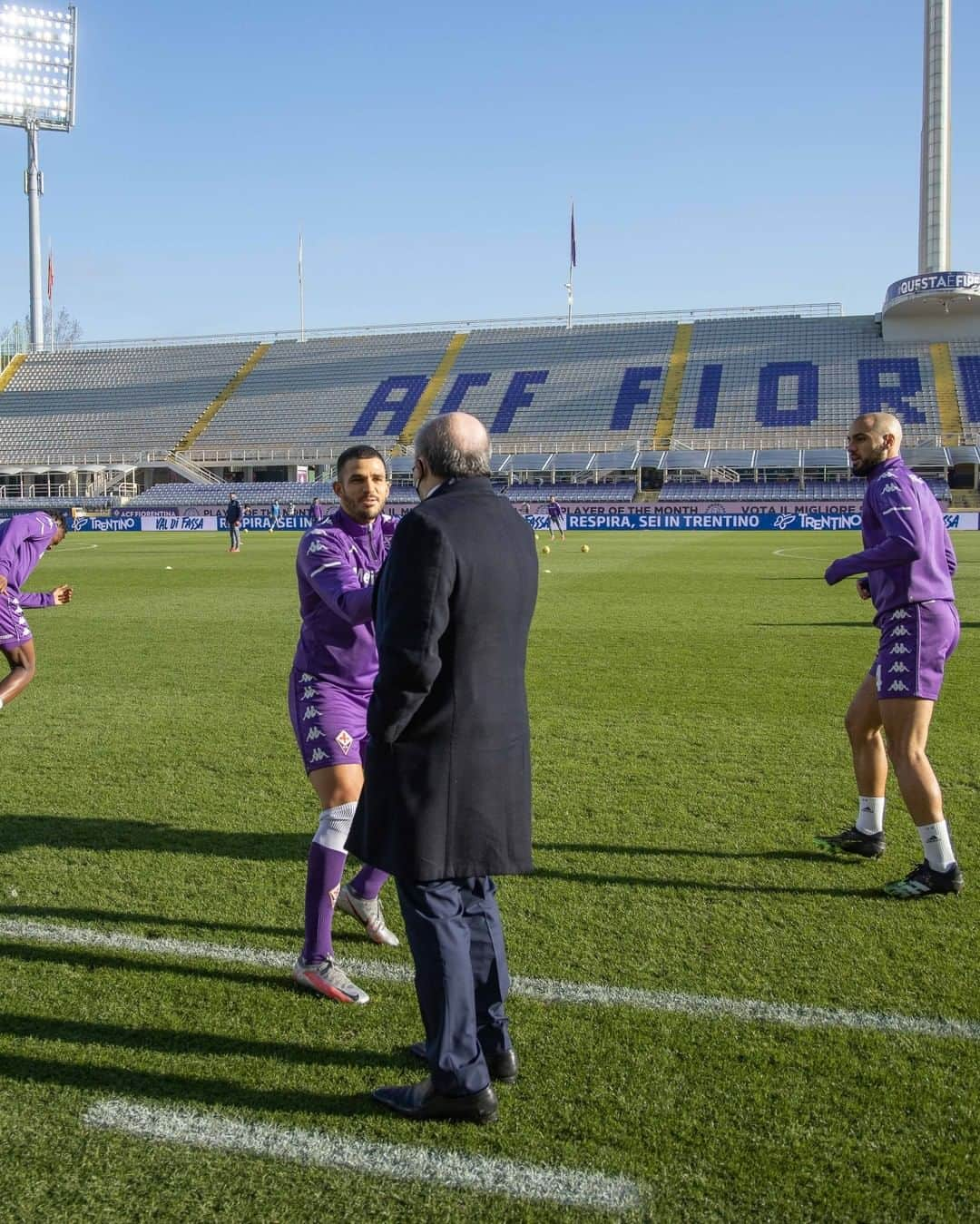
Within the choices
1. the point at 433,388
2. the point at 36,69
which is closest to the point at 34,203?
the point at 36,69

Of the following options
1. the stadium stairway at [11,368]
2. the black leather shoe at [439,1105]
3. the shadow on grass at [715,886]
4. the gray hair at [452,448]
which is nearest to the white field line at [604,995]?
the black leather shoe at [439,1105]

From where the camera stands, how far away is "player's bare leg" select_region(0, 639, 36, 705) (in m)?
8.66

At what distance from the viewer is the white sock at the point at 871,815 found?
17.9 ft

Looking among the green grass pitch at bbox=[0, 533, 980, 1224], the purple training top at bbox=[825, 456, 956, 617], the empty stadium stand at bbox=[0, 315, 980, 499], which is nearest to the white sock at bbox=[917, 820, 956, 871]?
the green grass pitch at bbox=[0, 533, 980, 1224]

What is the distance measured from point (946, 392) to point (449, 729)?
5624cm

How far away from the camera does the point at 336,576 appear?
4055mm

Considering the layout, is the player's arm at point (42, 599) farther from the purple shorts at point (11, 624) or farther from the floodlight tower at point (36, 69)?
the floodlight tower at point (36, 69)

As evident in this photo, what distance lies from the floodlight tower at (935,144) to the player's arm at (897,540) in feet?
184

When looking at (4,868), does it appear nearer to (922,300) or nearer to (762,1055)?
(762,1055)

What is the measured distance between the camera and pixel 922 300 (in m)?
55.4

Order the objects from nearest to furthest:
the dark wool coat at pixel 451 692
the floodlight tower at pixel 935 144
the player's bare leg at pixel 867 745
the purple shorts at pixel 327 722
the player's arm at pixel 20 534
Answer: the dark wool coat at pixel 451 692 → the purple shorts at pixel 327 722 → the player's bare leg at pixel 867 745 → the player's arm at pixel 20 534 → the floodlight tower at pixel 935 144

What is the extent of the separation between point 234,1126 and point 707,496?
155ft

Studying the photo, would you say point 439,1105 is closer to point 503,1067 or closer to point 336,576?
point 503,1067

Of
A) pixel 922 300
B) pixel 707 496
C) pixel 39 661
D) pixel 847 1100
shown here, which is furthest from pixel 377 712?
pixel 922 300
